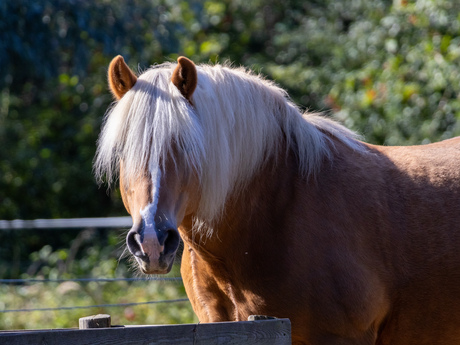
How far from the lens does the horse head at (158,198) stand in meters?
2.38

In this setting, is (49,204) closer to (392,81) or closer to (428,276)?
(392,81)

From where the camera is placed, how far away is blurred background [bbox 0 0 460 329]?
24.6ft

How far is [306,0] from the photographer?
11.4 metres

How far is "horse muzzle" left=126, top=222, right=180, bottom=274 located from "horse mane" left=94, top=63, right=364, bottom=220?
277 millimetres

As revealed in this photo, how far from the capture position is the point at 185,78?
2703mm

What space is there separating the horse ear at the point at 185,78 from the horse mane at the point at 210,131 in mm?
31

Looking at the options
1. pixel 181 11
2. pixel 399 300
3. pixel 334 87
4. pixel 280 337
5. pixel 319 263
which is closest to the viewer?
pixel 280 337

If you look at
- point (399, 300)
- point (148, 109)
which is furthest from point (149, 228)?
point (399, 300)

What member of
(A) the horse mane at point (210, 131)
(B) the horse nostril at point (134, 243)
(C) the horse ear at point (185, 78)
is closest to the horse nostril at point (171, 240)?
(B) the horse nostril at point (134, 243)

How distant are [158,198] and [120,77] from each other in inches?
25.8

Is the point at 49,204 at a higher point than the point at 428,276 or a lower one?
lower

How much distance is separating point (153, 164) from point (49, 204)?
871cm

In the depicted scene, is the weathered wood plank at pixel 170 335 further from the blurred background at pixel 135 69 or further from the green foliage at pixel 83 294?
the green foliage at pixel 83 294

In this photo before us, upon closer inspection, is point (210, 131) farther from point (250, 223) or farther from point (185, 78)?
point (250, 223)
